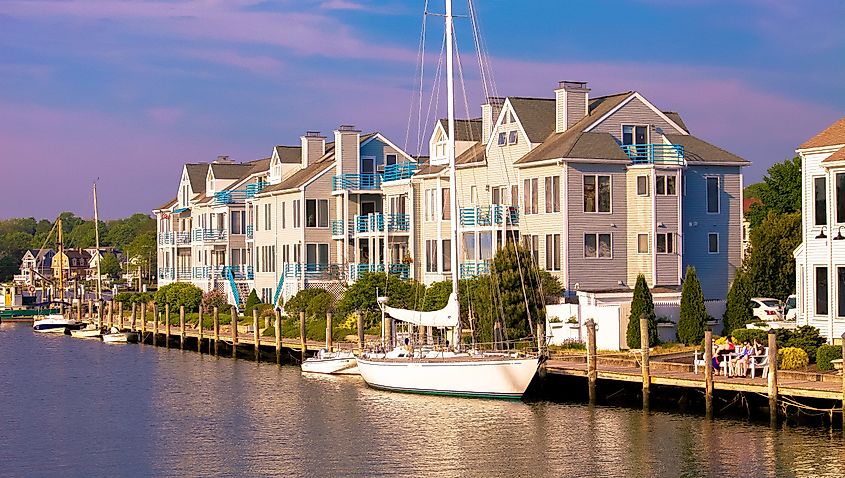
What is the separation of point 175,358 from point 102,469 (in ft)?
127

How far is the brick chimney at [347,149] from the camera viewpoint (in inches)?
3423

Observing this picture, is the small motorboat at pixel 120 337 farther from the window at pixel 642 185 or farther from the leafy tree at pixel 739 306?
the leafy tree at pixel 739 306

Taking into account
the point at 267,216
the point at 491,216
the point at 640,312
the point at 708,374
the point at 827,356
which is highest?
the point at 267,216

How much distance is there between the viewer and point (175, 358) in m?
79.4

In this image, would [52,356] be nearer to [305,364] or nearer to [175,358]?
[175,358]

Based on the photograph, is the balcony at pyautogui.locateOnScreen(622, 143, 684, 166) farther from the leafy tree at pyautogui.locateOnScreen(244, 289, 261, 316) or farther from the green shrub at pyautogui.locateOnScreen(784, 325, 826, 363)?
the leafy tree at pyautogui.locateOnScreen(244, 289, 261, 316)

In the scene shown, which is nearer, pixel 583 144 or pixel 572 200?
pixel 572 200

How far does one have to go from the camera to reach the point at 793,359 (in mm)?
46594

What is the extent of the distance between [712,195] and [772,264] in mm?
4971

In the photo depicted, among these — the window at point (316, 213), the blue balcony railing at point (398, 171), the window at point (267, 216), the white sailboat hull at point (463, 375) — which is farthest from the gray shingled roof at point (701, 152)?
the window at point (267, 216)

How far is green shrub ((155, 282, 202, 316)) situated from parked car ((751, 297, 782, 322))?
48389mm

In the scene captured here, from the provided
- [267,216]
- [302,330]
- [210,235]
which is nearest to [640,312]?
[302,330]

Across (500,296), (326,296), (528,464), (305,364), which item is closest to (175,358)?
(326,296)

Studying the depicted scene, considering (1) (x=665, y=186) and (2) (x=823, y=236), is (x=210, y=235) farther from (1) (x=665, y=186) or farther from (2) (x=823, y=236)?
(2) (x=823, y=236)
